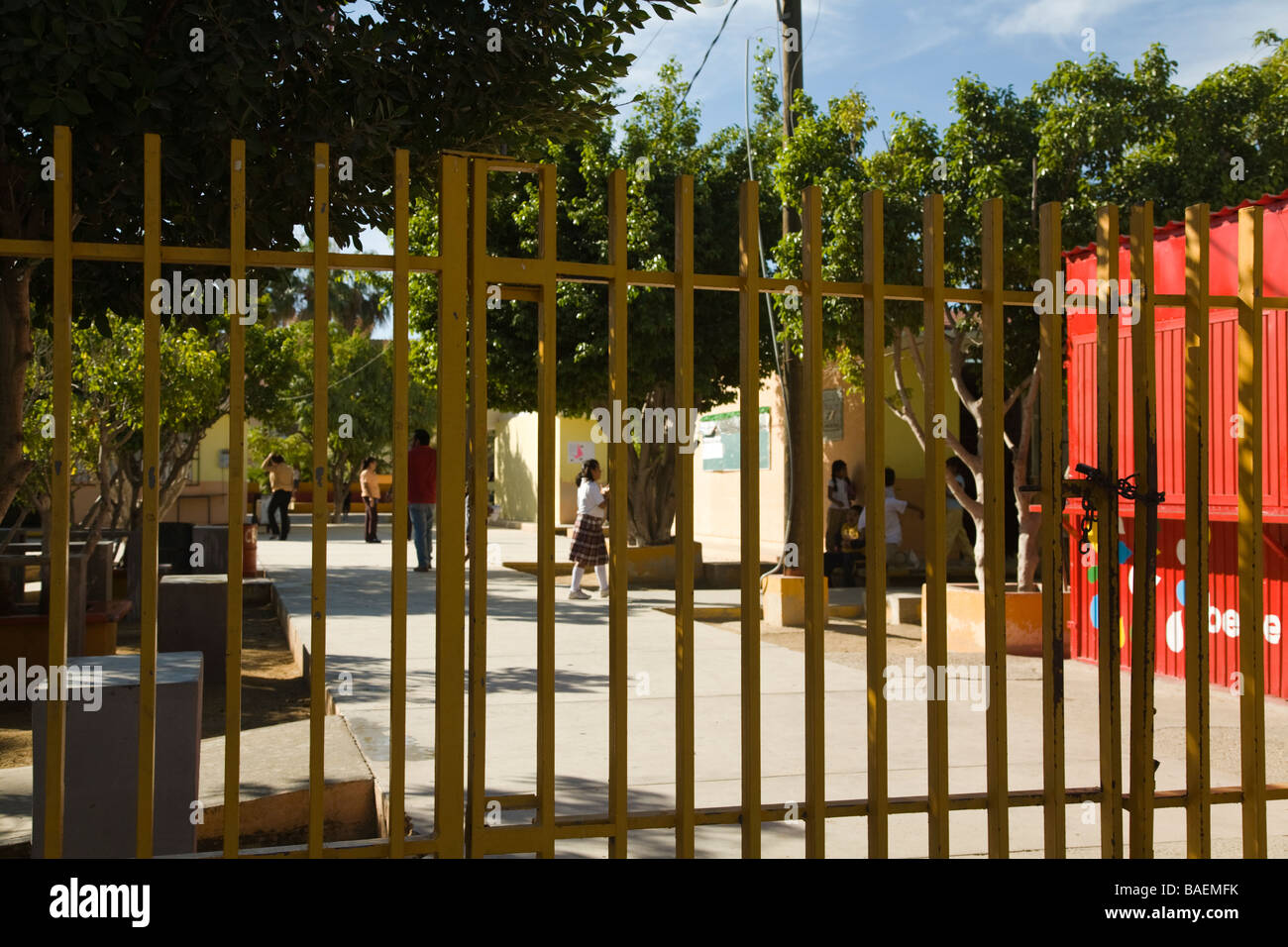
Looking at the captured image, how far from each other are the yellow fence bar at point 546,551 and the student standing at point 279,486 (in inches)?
788

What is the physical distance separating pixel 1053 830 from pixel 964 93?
8.64 meters

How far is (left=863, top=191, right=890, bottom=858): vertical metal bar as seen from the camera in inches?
133

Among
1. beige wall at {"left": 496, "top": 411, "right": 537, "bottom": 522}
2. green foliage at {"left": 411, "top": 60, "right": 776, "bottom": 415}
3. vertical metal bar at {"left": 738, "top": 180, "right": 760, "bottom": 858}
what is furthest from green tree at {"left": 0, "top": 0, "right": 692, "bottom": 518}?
beige wall at {"left": 496, "top": 411, "right": 537, "bottom": 522}

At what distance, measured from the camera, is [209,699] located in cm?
822

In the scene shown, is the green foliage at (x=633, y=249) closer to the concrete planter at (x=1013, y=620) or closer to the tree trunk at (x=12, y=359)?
the concrete planter at (x=1013, y=620)

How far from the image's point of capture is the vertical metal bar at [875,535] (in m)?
3.39

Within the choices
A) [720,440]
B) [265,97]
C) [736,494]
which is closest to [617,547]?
[265,97]

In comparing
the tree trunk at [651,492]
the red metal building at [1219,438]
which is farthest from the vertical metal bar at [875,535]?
the tree trunk at [651,492]

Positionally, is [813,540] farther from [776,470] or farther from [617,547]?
[776,470]

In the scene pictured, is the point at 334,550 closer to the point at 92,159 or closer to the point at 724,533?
the point at 724,533

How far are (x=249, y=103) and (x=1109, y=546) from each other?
3.14 m

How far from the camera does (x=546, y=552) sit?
10.5 ft
